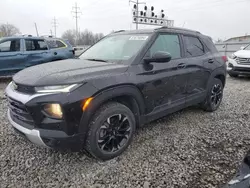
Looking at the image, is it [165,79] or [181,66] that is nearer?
[165,79]

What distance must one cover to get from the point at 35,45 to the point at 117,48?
5.77 m

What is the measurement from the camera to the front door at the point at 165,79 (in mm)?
2943

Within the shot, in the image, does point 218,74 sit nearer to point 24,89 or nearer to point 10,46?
point 24,89

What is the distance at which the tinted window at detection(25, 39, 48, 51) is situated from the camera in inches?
306

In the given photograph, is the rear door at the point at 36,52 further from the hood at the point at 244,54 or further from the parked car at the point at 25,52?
the hood at the point at 244,54

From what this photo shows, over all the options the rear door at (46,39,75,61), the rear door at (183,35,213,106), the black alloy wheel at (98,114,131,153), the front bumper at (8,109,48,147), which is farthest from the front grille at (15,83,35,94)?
the rear door at (46,39,75,61)

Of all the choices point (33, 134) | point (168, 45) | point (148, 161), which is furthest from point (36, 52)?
point (148, 161)

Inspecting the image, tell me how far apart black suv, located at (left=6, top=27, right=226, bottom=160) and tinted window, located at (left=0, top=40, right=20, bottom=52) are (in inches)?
198

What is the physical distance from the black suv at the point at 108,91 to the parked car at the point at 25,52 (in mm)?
4833

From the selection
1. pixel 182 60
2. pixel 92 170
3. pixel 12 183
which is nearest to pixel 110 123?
pixel 92 170

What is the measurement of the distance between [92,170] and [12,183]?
871mm

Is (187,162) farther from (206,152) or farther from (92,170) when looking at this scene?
(92,170)

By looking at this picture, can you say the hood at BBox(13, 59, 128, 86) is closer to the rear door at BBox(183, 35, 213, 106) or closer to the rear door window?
the rear door at BBox(183, 35, 213, 106)

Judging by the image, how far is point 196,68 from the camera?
3814 millimetres
